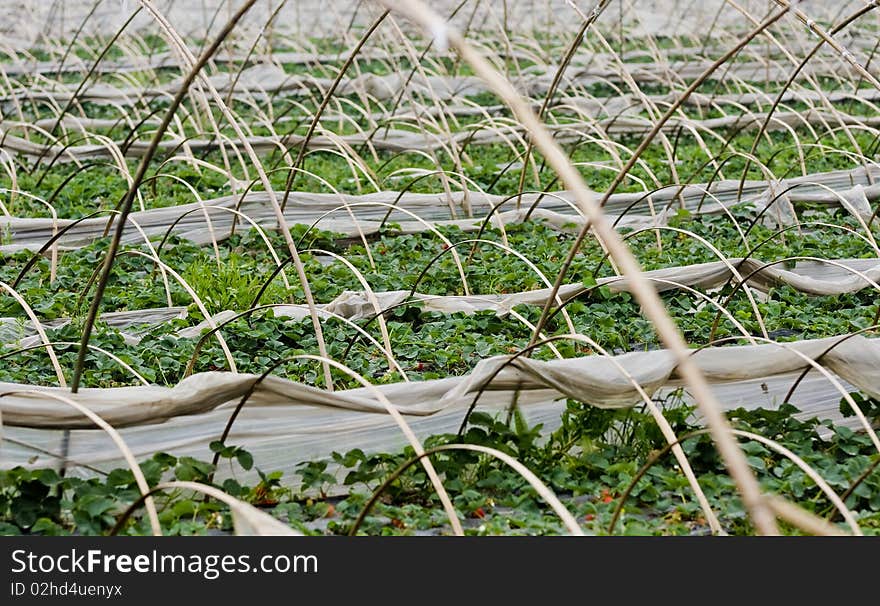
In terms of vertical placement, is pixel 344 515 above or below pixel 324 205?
below

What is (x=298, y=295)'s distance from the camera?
5.54m

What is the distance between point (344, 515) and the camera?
3.18 meters

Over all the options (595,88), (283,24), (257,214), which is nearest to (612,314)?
(257,214)

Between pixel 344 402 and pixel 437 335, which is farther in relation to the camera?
pixel 437 335

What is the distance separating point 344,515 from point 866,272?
11.2 feet

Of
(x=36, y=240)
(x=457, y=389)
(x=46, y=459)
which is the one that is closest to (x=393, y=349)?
(x=457, y=389)

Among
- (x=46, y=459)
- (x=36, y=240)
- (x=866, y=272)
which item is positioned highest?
(x=36, y=240)

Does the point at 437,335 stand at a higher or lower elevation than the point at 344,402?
higher

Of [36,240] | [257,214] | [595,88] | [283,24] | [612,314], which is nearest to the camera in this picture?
[612,314]

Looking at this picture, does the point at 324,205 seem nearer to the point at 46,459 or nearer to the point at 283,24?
the point at 46,459

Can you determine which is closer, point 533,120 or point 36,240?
point 533,120

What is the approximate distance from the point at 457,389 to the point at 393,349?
1.36 meters
